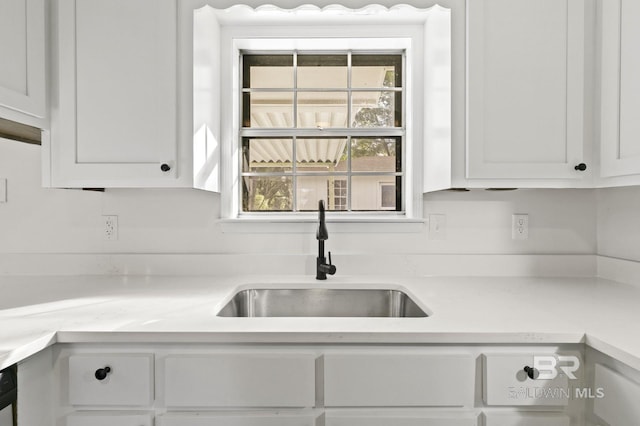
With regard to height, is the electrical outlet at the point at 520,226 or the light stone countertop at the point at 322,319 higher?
the electrical outlet at the point at 520,226

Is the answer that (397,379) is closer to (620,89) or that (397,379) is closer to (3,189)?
(620,89)

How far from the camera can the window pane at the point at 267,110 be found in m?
1.96

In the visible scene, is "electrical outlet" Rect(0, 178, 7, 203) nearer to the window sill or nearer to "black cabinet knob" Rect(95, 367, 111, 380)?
the window sill

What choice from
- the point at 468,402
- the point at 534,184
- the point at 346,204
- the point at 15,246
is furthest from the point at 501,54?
the point at 15,246

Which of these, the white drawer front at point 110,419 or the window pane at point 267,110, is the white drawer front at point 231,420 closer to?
the white drawer front at point 110,419

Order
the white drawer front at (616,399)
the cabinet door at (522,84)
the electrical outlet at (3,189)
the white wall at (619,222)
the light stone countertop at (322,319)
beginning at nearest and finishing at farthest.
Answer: the white drawer front at (616,399)
the light stone countertop at (322,319)
the cabinet door at (522,84)
the white wall at (619,222)
the electrical outlet at (3,189)

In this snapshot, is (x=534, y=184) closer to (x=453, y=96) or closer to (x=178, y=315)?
(x=453, y=96)

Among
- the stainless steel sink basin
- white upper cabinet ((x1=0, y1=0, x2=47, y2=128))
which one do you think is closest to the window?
the stainless steel sink basin

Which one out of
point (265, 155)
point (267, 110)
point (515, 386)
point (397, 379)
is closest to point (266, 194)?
point (265, 155)

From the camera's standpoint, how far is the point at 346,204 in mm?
1946

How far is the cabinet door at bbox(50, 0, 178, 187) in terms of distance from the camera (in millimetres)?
1411

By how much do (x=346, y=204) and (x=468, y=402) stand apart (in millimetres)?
1128

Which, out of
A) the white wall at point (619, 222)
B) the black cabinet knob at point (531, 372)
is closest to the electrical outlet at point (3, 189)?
the black cabinet knob at point (531, 372)

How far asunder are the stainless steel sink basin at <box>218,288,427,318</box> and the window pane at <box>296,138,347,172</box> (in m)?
0.69
